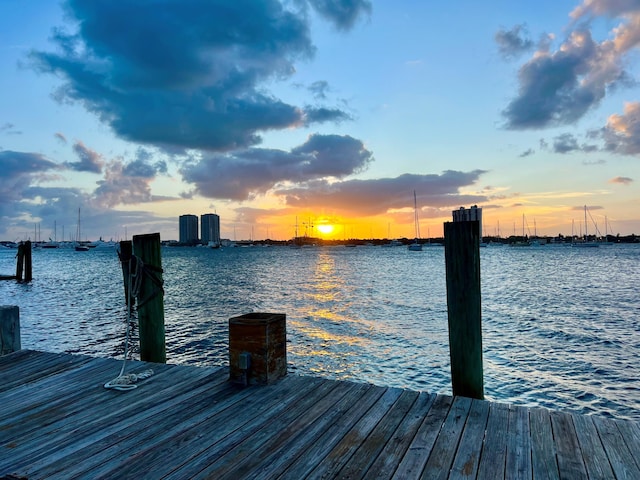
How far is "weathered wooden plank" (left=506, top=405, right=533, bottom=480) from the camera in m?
3.12

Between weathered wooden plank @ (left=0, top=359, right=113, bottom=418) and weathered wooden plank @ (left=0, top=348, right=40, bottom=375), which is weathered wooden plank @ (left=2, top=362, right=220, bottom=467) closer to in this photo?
weathered wooden plank @ (left=0, top=359, right=113, bottom=418)

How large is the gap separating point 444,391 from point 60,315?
21884mm

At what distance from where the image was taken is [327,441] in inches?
143

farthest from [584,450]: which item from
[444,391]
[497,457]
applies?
[444,391]

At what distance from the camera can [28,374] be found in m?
5.96

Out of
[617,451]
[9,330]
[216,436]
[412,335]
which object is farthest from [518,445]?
[412,335]

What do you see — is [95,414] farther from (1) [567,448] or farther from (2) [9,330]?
(1) [567,448]

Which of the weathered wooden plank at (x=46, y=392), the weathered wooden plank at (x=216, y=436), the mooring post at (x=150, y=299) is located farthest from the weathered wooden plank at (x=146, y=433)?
the mooring post at (x=150, y=299)

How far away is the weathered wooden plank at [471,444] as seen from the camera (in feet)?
10.2

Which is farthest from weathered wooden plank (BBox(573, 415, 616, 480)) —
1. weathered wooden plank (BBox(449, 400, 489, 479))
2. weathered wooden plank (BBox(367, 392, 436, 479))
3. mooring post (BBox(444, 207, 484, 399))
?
weathered wooden plank (BBox(367, 392, 436, 479))

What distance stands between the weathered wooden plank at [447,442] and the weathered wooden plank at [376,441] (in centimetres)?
43

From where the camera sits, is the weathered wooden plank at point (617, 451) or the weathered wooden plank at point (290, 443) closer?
the weathered wooden plank at point (617, 451)

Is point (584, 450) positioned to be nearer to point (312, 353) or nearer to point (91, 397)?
point (91, 397)

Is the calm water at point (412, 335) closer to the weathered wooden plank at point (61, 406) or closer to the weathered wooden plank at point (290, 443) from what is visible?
the weathered wooden plank at point (290, 443)
